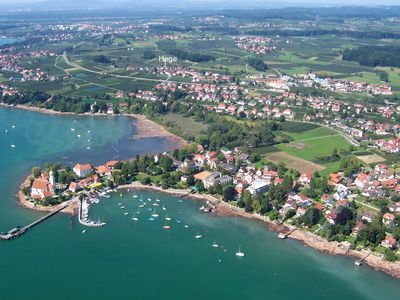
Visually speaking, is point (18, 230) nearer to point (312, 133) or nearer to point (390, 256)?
point (390, 256)

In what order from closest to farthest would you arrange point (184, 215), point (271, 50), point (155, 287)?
point (155, 287) → point (184, 215) → point (271, 50)

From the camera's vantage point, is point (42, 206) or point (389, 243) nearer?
point (389, 243)

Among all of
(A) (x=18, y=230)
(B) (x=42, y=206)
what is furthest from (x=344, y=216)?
(A) (x=18, y=230)

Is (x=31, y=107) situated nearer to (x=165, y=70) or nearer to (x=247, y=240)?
(x=165, y=70)

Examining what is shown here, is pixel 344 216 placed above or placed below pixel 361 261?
above

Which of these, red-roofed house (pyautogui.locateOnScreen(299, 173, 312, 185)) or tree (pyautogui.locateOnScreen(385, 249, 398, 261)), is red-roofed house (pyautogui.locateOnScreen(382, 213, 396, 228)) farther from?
red-roofed house (pyautogui.locateOnScreen(299, 173, 312, 185))

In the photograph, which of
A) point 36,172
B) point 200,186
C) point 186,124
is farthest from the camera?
point 186,124

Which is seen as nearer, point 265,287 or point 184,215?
point 265,287

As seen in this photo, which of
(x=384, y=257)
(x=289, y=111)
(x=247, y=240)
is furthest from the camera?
(x=289, y=111)

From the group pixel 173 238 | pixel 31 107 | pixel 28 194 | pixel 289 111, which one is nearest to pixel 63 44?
pixel 31 107
